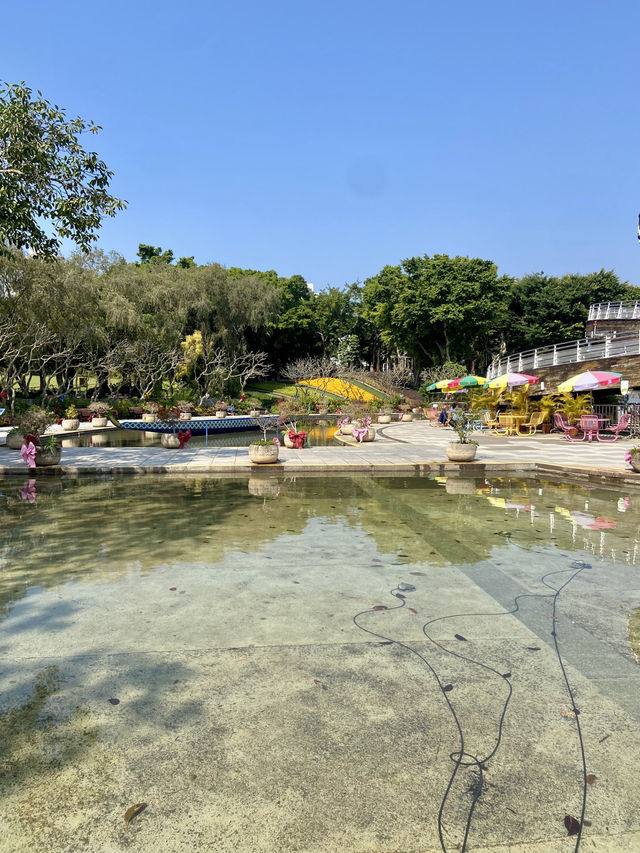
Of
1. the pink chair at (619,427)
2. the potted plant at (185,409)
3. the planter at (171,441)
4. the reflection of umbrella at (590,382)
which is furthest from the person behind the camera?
the potted plant at (185,409)

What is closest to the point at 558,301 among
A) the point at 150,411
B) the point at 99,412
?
the point at 150,411

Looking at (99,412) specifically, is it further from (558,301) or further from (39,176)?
(558,301)

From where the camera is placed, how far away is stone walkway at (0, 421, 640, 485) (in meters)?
13.2

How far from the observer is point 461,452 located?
14258mm

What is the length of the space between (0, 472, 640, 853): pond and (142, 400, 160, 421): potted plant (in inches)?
956

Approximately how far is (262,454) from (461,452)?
16.9ft

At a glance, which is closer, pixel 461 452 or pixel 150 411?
pixel 461 452

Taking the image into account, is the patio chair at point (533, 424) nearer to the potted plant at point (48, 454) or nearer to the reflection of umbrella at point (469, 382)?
the reflection of umbrella at point (469, 382)

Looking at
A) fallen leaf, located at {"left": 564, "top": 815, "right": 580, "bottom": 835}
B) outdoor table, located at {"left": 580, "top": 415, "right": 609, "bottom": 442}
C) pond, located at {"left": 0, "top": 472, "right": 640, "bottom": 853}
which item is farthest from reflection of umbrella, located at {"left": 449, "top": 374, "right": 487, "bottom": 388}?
fallen leaf, located at {"left": 564, "top": 815, "right": 580, "bottom": 835}

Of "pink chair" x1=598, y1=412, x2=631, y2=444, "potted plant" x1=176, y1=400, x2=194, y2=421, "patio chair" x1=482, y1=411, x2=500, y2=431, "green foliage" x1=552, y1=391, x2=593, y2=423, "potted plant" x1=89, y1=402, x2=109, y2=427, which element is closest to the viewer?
"pink chair" x1=598, y1=412, x2=631, y2=444

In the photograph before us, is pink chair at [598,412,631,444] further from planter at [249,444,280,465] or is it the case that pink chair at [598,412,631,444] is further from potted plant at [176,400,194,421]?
potted plant at [176,400,194,421]

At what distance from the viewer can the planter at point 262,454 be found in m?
13.8

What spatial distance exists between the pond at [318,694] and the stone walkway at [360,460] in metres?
6.12

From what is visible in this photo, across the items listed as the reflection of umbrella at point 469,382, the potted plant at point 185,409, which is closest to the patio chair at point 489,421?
the reflection of umbrella at point 469,382
